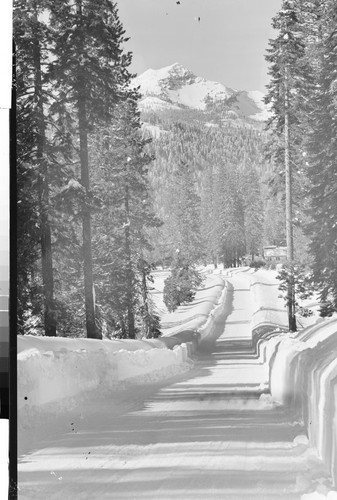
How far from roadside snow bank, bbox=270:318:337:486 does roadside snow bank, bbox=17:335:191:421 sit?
196 cm

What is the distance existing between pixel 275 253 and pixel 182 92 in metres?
1.71

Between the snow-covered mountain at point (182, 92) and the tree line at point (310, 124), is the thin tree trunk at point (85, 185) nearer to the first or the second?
the snow-covered mountain at point (182, 92)

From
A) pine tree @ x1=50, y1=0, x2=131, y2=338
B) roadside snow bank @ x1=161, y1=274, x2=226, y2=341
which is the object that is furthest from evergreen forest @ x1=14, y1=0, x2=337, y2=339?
roadside snow bank @ x1=161, y1=274, x2=226, y2=341

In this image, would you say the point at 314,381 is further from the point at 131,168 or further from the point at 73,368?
the point at 73,368

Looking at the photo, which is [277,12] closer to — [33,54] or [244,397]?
[33,54]

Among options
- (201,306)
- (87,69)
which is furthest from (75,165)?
(201,306)

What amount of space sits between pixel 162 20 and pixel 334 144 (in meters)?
1.62

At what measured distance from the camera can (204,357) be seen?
69.2ft

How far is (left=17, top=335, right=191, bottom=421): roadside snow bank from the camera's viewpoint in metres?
5.29

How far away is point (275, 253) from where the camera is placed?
5652 millimetres

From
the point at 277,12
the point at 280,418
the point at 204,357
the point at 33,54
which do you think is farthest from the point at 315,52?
the point at 204,357

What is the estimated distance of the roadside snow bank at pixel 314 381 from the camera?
15.2ft

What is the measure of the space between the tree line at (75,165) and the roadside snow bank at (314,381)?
192cm

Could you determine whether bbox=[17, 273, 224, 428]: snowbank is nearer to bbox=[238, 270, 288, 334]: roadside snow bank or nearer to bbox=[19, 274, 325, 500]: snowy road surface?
bbox=[19, 274, 325, 500]: snowy road surface
